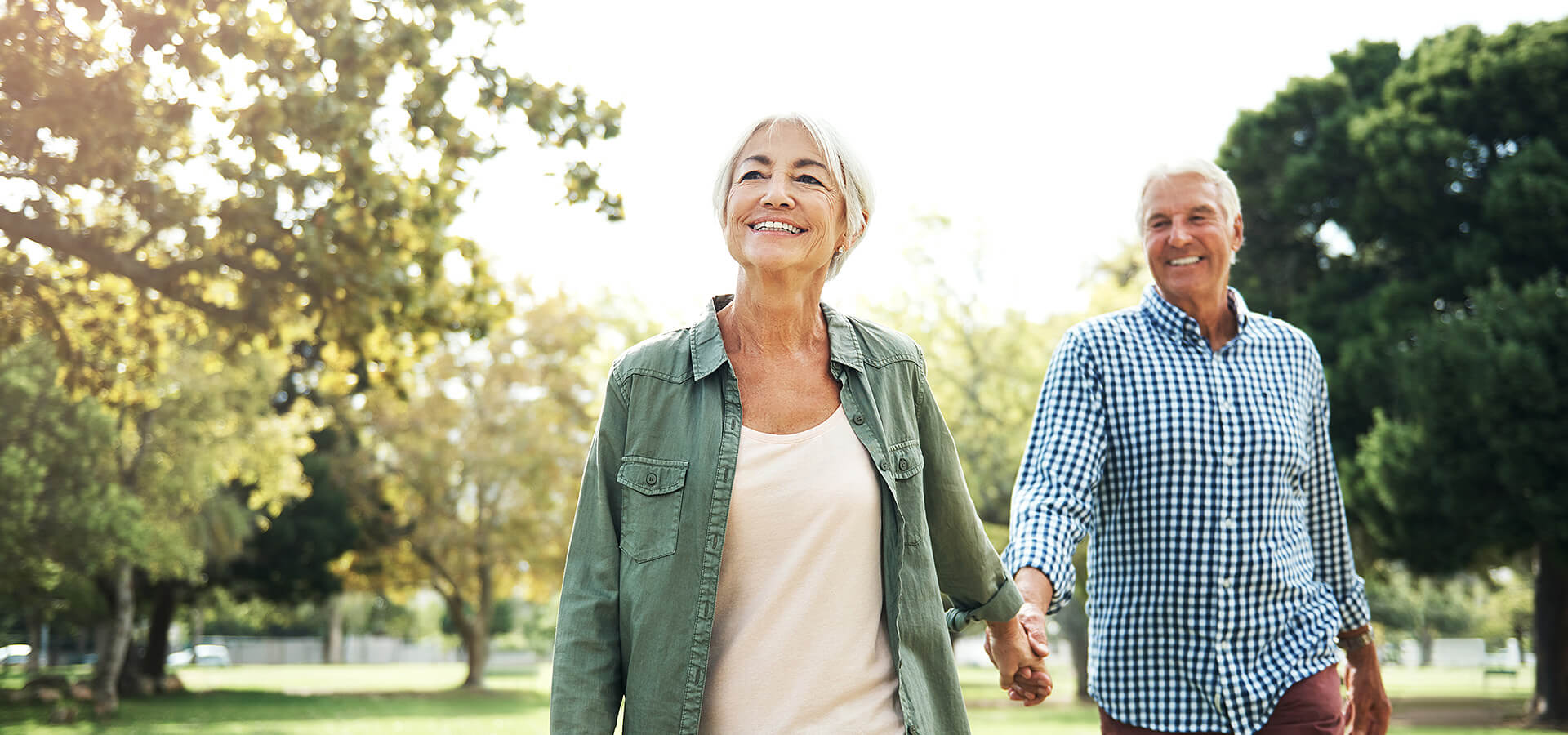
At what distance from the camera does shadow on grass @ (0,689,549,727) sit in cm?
2653

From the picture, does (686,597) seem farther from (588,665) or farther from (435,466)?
(435,466)

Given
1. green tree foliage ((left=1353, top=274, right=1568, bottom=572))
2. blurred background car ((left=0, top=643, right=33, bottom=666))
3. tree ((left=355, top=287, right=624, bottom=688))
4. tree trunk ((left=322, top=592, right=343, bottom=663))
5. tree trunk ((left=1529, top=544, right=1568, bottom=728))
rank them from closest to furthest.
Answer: green tree foliage ((left=1353, top=274, right=1568, bottom=572)), tree trunk ((left=1529, top=544, right=1568, bottom=728)), tree ((left=355, top=287, right=624, bottom=688)), blurred background car ((left=0, top=643, right=33, bottom=666)), tree trunk ((left=322, top=592, right=343, bottom=663))

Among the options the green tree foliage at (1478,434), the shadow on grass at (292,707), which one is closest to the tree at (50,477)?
the shadow on grass at (292,707)

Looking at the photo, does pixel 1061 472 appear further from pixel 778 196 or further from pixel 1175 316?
pixel 778 196

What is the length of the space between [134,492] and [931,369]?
17.4m

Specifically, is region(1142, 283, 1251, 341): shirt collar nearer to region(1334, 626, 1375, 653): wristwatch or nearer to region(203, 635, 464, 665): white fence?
region(1334, 626, 1375, 653): wristwatch

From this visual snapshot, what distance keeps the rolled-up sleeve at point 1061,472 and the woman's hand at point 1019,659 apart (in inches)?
7.0

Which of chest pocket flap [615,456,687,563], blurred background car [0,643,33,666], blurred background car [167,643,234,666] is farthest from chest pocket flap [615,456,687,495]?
blurred background car [167,643,234,666]

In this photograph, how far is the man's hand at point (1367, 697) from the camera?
12.6ft

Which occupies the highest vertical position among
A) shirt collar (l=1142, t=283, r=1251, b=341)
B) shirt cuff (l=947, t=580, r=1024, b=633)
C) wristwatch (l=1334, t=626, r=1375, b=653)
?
shirt collar (l=1142, t=283, r=1251, b=341)

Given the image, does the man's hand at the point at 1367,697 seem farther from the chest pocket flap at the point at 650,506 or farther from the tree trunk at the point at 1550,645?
the tree trunk at the point at 1550,645

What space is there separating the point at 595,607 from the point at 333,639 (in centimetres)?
7542

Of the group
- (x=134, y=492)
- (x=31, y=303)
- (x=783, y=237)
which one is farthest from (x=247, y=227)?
(x=134, y=492)

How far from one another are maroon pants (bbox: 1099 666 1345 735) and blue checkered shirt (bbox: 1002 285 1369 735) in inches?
1.2
